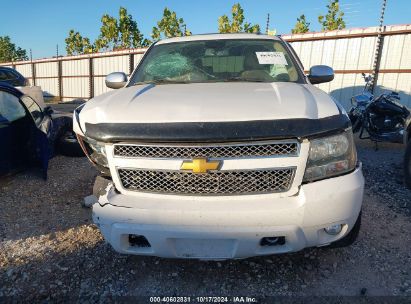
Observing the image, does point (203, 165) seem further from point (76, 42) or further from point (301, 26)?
point (76, 42)

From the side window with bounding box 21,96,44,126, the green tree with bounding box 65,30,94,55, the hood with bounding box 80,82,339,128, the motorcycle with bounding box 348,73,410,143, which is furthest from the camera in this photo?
the green tree with bounding box 65,30,94,55

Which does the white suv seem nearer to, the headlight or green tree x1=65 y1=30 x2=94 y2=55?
the headlight

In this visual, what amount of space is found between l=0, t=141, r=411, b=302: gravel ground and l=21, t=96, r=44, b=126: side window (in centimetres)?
147

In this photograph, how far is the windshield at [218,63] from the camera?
3033mm

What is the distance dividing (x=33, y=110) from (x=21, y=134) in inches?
16.1

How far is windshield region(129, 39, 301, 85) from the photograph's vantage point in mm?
3033

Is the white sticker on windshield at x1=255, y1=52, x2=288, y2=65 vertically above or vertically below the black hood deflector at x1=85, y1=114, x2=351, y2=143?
above

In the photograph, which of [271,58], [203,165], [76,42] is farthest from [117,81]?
[76,42]

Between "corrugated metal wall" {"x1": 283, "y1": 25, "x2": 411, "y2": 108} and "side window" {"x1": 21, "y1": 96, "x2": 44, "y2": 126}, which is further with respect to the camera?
"corrugated metal wall" {"x1": 283, "y1": 25, "x2": 411, "y2": 108}

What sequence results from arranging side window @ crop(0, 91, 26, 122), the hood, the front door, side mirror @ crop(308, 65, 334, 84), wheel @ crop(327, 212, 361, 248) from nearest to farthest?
the hood, wheel @ crop(327, 212, 361, 248), side mirror @ crop(308, 65, 334, 84), the front door, side window @ crop(0, 91, 26, 122)

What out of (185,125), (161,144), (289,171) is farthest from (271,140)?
(161,144)

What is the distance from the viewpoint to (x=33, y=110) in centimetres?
441

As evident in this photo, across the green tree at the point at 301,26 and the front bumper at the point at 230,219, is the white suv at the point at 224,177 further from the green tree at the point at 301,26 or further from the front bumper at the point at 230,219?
the green tree at the point at 301,26

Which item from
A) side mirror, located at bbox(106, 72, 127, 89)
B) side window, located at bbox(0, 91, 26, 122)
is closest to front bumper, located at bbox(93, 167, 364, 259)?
side mirror, located at bbox(106, 72, 127, 89)
